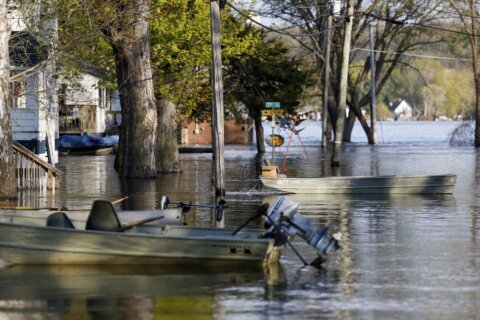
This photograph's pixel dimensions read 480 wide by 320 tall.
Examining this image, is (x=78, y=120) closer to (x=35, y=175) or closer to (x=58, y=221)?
(x=35, y=175)

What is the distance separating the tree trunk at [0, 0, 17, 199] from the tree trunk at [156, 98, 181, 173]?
51.9ft

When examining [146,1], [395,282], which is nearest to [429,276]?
[395,282]

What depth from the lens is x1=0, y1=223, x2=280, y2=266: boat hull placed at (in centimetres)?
1703

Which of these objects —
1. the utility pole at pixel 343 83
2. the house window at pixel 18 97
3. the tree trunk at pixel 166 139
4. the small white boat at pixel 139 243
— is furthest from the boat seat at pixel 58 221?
the utility pole at pixel 343 83

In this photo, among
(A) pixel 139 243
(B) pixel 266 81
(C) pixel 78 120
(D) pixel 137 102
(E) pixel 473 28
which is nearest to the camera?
(A) pixel 139 243

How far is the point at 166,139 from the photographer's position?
43.6 metres

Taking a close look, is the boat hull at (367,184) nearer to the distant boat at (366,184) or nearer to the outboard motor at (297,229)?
the distant boat at (366,184)

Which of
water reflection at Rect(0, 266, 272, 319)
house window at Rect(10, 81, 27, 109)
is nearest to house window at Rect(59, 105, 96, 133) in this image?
house window at Rect(10, 81, 27, 109)

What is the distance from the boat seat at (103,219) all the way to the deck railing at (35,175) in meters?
14.6

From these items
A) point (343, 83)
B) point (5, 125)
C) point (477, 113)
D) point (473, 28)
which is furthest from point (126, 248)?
point (477, 113)

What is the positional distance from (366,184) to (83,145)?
3753cm

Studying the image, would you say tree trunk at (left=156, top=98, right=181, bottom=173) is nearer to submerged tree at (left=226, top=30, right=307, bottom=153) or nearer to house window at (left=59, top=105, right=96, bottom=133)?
submerged tree at (left=226, top=30, right=307, bottom=153)

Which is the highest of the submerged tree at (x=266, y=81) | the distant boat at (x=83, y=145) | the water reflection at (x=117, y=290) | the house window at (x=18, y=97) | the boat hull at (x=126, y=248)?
the submerged tree at (x=266, y=81)

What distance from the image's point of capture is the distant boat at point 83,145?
66.4 m
